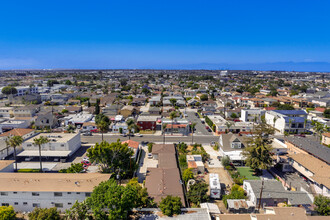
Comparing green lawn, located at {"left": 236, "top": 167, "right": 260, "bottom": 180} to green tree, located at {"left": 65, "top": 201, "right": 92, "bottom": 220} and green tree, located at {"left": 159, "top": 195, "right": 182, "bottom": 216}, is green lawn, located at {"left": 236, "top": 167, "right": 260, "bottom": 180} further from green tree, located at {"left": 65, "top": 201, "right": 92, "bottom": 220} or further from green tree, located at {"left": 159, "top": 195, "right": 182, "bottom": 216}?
green tree, located at {"left": 65, "top": 201, "right": 92, "bottom": 220}

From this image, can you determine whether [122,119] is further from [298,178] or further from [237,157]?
[298,178]

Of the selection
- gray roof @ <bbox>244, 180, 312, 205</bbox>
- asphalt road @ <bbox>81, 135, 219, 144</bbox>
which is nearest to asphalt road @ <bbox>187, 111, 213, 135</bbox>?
asphalt road @ <bbox>81, 135, 219, 144</bbox>

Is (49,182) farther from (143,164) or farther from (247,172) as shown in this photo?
(247,172)

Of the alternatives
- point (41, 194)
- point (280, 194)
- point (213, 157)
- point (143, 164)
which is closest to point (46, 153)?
point (41, 194)

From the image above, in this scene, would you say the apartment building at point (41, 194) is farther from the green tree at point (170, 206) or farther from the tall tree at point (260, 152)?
the tall tree at point (260, 152)

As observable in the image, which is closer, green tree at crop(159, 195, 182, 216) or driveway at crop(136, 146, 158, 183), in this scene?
green tree at crop(159, 195, 182, 216)

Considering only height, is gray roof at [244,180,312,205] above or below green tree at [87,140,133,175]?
below

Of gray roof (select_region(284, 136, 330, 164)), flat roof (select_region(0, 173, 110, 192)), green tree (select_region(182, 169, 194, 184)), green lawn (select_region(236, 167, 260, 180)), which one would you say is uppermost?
gray roof (select_region(284, 136, 330, 164))

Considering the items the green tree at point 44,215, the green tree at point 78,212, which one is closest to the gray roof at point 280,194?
the green tree at point 78,212
